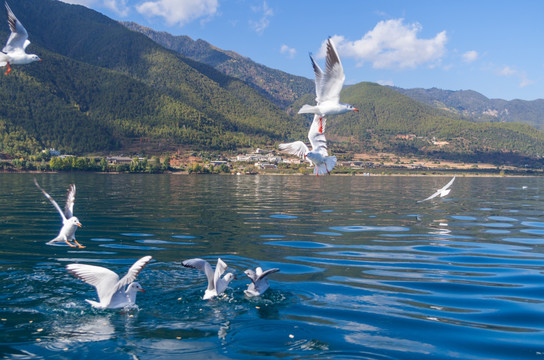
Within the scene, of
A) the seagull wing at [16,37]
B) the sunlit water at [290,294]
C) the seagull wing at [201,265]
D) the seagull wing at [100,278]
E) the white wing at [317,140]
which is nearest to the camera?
the sunlit water at [290,294]

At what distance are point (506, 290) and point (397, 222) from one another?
1493 centimetres

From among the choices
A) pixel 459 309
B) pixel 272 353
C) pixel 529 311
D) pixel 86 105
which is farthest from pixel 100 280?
pixel 86 105

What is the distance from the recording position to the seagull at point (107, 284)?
980 centimetres

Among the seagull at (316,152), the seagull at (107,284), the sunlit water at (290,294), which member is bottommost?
the sunlit water at (290,294)

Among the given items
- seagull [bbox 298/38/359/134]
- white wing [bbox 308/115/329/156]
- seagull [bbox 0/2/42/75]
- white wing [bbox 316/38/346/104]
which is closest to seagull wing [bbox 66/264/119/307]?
white wing [bbox 308/115/329/156]

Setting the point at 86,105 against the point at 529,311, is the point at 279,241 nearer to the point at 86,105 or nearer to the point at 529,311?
the point at 529,311

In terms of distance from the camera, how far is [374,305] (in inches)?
443

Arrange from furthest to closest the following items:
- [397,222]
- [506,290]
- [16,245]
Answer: [397,222]
[16,245]
[506,290]

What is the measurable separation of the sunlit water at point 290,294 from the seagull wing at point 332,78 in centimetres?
543

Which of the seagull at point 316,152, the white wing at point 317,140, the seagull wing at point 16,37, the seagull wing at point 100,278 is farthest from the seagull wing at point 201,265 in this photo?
the seagull wing at point 16,37

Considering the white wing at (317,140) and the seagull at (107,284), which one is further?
the white wing at (317,140)

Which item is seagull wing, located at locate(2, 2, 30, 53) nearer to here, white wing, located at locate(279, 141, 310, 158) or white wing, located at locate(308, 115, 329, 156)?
white wing, located at locate(279, 141, 310, 158)

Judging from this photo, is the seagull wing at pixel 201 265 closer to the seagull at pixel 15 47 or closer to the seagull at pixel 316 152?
the seagull at pixel 316 152

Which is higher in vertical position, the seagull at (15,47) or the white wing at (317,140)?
the seagull at (15,47)
